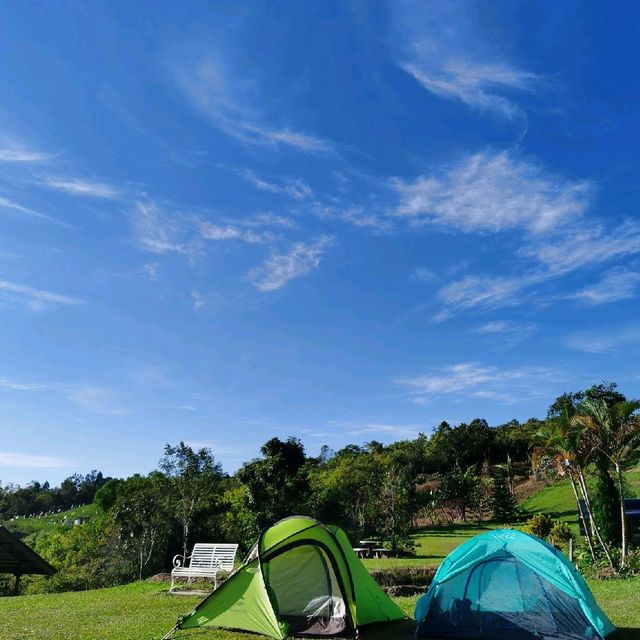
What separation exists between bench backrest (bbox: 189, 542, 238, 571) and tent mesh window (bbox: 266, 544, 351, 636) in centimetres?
518

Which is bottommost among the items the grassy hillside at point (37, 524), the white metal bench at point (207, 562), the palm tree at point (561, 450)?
the grassy hillside at point (37, 524)

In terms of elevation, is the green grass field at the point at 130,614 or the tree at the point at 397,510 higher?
the tree at the point at 397,510

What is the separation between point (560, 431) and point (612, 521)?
488 centimetres

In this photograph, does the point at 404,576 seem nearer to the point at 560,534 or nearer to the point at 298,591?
the point at 298,591

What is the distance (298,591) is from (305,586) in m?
0.15

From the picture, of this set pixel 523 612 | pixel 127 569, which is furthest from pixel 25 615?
pixel 127 569

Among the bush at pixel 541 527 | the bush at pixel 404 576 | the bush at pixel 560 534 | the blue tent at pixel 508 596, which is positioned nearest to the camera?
the blue tent at pixel 508 596

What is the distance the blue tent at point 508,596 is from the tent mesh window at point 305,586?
1477 mm

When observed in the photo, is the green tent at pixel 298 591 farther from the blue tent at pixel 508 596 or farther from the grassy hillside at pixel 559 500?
the grassy hillside at pixel 559 500

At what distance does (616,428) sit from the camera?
636 inches

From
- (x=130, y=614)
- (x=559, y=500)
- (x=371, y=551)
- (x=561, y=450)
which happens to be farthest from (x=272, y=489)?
(x=559, y=500)

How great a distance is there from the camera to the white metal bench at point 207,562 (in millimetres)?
13789

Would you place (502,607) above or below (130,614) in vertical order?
above

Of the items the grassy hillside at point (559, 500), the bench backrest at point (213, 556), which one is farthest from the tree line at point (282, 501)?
the bench backrest at point (213, 556)
